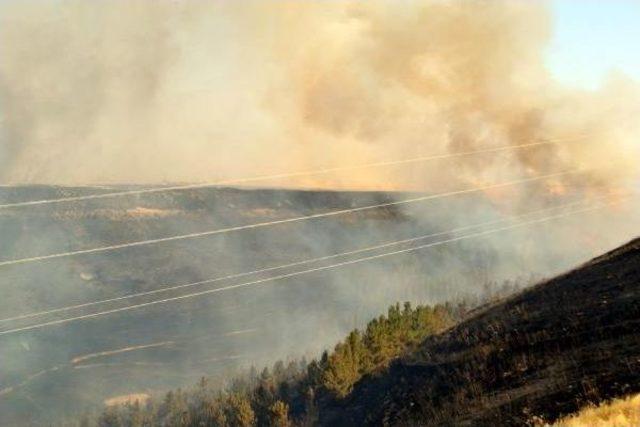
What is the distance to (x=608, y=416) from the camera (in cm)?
1759

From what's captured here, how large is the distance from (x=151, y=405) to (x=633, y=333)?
17893cm

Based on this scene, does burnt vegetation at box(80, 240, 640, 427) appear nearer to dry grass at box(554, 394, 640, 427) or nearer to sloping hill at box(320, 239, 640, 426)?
sloping hill at box(320, 239, 640, 426)

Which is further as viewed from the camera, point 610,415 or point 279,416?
point 279,416

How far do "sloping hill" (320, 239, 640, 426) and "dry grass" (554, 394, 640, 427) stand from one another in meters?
1.52

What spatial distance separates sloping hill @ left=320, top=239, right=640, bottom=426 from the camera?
23188mm

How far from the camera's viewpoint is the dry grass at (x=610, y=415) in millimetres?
16844

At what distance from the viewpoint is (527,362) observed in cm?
2947

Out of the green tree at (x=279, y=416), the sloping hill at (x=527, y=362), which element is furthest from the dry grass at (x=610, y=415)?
the green tree at (x=279, y=416)

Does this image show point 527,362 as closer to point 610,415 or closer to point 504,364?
point 504,364

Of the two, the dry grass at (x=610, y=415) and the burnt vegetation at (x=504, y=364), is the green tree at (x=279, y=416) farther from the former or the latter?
the dry grass at (x=610, y=415)

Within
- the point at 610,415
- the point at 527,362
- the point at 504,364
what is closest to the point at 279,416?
the point at 504,364

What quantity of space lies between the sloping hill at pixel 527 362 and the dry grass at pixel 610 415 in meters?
1.52

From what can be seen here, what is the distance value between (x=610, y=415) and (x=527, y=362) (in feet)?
39.4

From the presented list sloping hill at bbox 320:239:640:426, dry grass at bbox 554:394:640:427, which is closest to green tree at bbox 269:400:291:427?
sloping hill at bbox 320:239:640:426
